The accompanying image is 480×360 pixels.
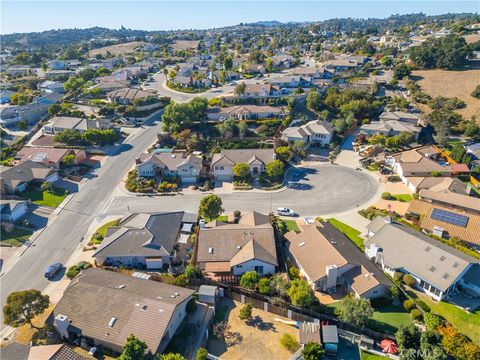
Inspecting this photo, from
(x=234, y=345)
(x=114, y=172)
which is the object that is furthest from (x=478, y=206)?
(x=114, y=172)

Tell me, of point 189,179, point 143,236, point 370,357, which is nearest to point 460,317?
point 370,357

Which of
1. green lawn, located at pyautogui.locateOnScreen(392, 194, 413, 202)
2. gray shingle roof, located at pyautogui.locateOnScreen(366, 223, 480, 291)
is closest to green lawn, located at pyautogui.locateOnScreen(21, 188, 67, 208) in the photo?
gray shingle roof, located at pyautogui.locateOnScreen(366, 223, 480, 291)

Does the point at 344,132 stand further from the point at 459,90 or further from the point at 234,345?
the point at 234,345

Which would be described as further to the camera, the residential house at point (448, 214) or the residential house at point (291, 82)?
the residential house at point (291, 82)

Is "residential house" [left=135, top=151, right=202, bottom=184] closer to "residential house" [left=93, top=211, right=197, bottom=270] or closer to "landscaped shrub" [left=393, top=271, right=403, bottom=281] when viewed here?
"residential house" [left=93, top=211, right=197, bottom=270]

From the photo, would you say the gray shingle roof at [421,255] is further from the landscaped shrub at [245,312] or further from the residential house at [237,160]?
the residential house at [237,160]

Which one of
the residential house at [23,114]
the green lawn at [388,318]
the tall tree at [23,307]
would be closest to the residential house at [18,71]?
the residential house at [23,114]

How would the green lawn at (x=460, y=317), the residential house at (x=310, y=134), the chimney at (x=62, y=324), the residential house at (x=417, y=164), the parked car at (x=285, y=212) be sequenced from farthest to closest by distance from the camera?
the residential house at (x=310, y=134) < the residential house at (x=417, y=164) < the parked car at (x=285, y=212) < the green lawn at (x=460, y=317) < the chimney at (x=62, y=324)
